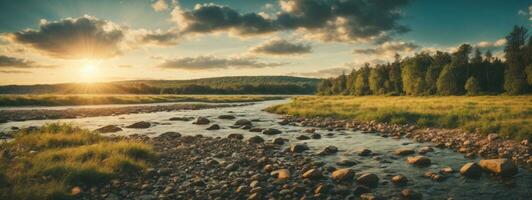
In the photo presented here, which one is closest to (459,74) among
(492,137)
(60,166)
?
(492,137)

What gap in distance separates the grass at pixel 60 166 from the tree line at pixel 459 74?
77944 mm

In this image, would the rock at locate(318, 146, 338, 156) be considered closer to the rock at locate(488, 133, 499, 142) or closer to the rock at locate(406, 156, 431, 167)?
the rock at locate(406, 156, 431, 167)

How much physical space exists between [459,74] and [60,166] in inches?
3516

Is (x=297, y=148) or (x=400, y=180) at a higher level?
(x=400, y=180)

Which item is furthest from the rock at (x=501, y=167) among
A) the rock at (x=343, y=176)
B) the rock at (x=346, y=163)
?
the rock at (x=343, y=176)

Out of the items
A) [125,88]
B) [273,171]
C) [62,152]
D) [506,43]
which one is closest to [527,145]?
[273,171]

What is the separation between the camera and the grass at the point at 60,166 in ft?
31.7

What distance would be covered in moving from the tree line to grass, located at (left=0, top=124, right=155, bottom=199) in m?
77.9

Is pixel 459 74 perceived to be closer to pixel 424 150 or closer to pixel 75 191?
pixel 424 150

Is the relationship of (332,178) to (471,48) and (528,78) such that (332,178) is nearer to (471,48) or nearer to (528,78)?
(528,78)

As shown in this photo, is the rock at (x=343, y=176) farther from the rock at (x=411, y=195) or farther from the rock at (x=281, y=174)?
the rock at (x=411, y=195)

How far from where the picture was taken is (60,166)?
39.2 ft

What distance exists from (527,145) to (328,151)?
31.2 feet

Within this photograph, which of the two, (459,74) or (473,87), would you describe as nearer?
(473,87)
